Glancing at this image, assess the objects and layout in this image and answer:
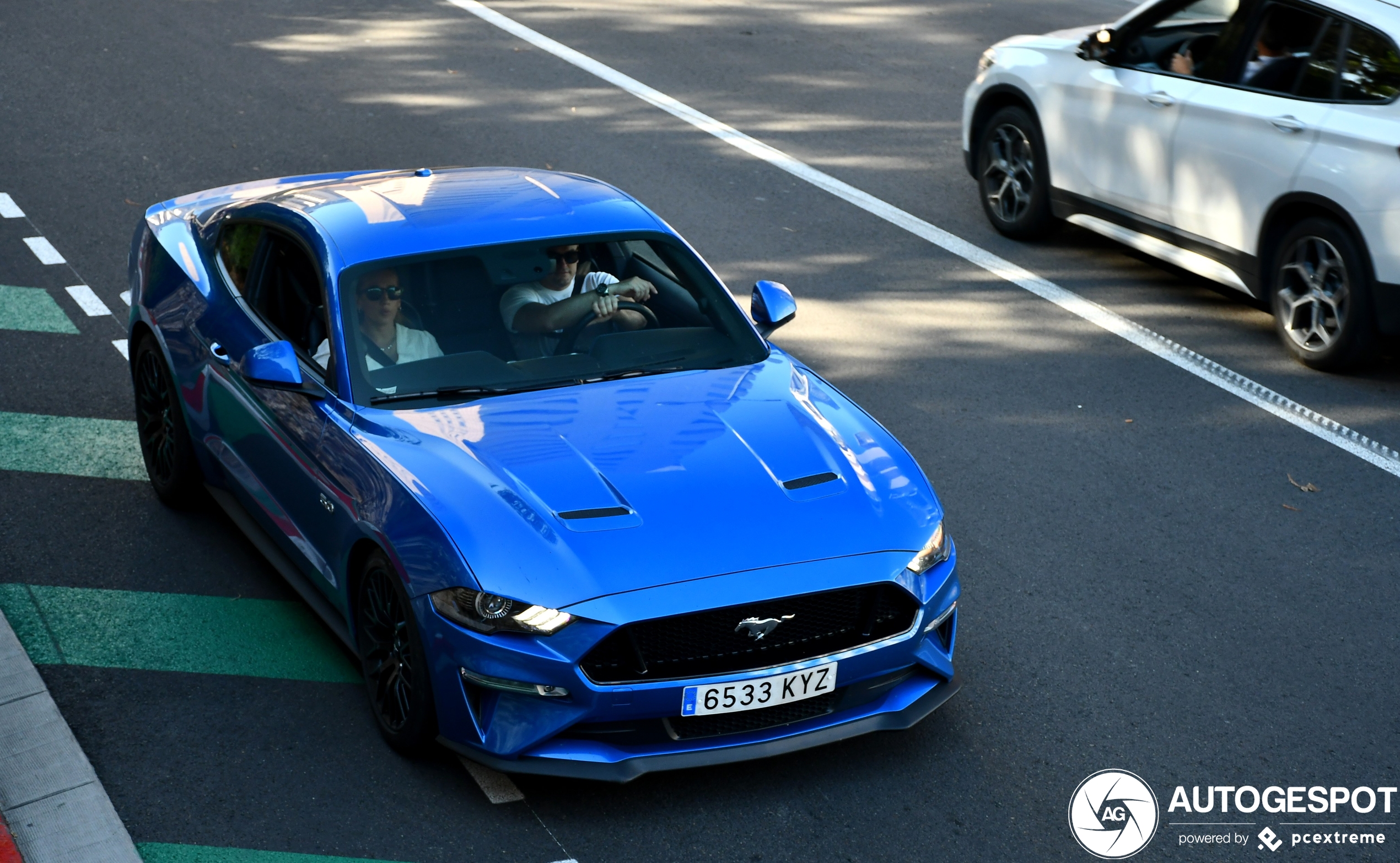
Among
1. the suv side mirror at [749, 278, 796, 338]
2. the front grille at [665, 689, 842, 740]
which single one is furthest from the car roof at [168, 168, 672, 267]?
the front grille at [665, 689, 842, 740]

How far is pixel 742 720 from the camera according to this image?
4.70 m

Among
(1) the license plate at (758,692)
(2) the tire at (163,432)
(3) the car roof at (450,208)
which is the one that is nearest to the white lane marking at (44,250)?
(2) the tire at (163,432)

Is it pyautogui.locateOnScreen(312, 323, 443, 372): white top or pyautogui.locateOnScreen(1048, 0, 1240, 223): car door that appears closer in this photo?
pyautogui.locateOnScreen(312, 323, 443, 372): white top

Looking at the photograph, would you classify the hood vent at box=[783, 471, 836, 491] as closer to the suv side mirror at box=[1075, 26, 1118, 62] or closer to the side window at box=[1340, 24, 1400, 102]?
the side window at box=[1340, 24, 1400, 102]

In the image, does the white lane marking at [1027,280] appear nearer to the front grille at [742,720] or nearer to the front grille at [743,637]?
the front grille at [743,637]

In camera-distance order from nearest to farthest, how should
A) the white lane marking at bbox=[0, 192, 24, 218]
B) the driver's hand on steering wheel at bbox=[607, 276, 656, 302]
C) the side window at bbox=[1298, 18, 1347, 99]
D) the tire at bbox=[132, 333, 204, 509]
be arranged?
the driver's hand on steering wheel at bbox=[607, 276, 656, 302], the tire at bbox=[132, 333, 204, 509], the side window at bbox=[1298, 18, 1347, 99], the white lane marking at bbox=[0, 192, 24, 218]

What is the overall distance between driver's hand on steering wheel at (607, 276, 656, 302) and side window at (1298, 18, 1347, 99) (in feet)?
14.4

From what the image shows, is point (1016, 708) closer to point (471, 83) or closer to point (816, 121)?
point (816, 121)

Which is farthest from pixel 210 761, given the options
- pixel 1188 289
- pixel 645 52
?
pixel 645 52

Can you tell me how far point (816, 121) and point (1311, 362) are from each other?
545 cm

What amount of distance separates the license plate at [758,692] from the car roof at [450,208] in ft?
7.16

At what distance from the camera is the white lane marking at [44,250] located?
944 centimetres

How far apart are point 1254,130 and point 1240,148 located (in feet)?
0.45

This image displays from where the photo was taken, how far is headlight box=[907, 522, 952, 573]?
16.0 feet
